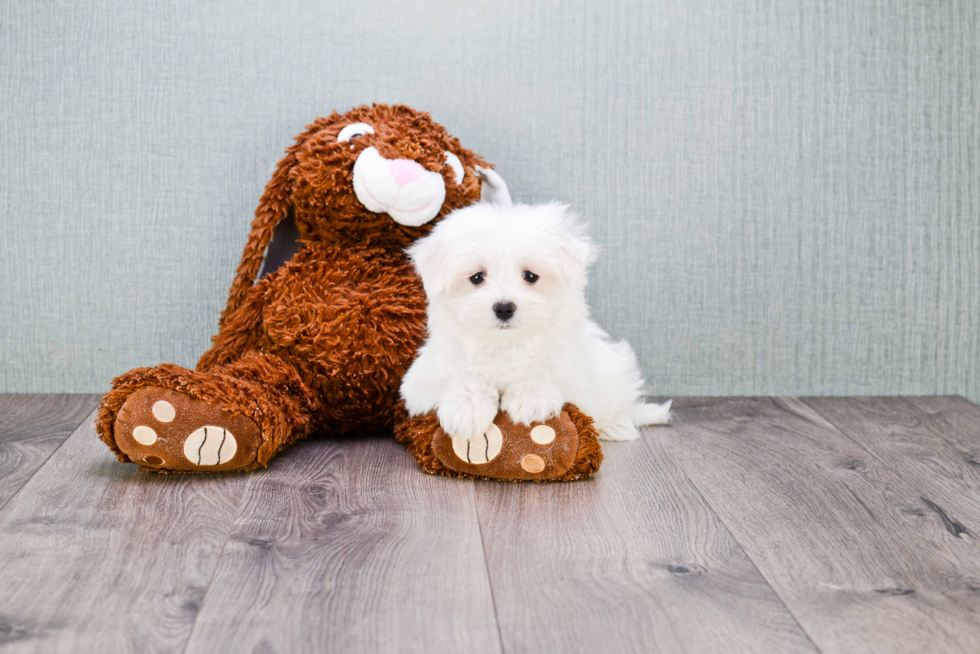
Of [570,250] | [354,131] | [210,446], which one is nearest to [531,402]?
[570,250]

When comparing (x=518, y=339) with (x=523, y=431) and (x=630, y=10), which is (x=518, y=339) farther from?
(x=630, y=10)

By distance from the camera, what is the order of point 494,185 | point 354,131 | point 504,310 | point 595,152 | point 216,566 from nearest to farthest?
point 216,566 < point 504,310 < point 354,131 < point 494,185 < point 595,152

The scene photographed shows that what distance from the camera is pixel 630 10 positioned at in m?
1.77

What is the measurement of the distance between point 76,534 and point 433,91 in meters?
1.09

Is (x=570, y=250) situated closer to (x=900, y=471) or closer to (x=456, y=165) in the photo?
(x=456, y=165)

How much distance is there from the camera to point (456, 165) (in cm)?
155

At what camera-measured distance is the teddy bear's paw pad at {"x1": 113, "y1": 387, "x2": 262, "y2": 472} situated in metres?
1.26

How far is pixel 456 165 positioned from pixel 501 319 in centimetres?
42

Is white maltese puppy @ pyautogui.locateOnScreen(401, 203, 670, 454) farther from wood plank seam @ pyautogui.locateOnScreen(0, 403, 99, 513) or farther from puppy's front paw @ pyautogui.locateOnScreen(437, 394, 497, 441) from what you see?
wood plank seam @ pyautogui.locateOnScreen(0, 403, 99, 513)

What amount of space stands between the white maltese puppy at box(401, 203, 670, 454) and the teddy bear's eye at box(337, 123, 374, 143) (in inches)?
11.4

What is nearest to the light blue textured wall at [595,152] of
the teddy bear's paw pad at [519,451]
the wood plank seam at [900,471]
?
the wood plank seam at [900,471]

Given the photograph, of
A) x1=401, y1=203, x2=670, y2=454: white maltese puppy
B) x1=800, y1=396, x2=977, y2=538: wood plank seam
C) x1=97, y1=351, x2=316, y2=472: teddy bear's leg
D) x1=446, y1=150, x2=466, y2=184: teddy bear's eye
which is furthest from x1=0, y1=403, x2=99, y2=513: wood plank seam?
x1=800, y1=396, x2=977, y2=538: wood plank seam

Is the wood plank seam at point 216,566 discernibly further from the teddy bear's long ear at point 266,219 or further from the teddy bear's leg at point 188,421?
the teddy bear's long ear at point 266,219

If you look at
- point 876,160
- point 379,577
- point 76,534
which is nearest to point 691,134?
point 876,160
